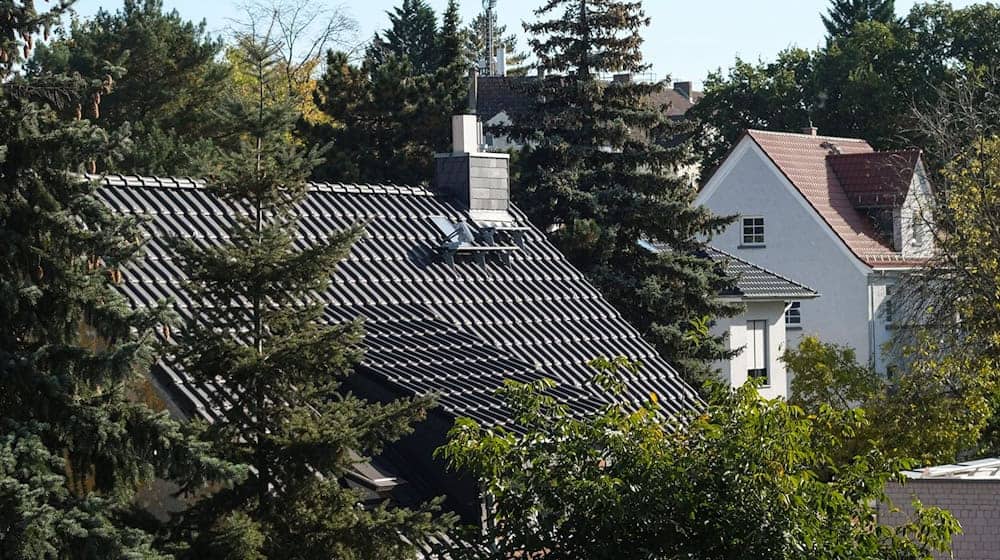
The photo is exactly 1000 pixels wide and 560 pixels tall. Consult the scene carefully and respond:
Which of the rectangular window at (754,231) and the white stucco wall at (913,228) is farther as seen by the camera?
the rectangular window at (754,231)

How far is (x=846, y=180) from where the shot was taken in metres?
46.8

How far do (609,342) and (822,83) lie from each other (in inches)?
1729

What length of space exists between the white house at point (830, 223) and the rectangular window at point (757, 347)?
6.16m

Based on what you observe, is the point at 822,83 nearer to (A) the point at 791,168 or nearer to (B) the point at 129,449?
(A) the point at 791,168

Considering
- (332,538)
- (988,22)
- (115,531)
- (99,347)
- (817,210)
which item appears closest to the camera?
(115,531)

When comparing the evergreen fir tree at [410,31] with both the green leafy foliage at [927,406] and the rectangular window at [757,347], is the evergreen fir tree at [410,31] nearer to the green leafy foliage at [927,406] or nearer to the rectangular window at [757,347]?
the rectangular window at [757,347]

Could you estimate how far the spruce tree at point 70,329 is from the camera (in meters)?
9.24

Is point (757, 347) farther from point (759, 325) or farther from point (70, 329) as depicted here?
point (70, 329)

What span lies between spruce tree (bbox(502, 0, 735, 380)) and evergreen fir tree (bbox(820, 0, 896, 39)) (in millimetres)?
64811

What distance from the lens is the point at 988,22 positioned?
2386 inches

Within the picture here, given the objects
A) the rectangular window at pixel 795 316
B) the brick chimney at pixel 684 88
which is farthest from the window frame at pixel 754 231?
the brick chimney at pixel 684 88

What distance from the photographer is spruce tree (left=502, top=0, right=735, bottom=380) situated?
27.1 m

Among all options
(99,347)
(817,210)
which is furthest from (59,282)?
(817,210)

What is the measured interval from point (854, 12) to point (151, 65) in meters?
61.6
